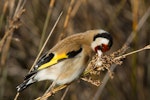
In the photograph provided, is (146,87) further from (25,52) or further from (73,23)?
(25,52)

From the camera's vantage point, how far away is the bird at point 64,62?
2855 mm

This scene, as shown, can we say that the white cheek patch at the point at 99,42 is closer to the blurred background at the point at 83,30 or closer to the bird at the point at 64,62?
the bird at the point at 64,62

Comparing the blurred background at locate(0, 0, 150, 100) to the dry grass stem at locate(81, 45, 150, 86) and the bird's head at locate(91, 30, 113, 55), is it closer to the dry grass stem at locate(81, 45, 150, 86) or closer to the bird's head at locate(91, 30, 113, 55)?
the bird's head at locate(91, 30, 113, 55)

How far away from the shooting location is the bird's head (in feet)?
Result: 9.52

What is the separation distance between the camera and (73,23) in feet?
15.8

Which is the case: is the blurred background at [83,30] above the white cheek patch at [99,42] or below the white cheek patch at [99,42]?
above

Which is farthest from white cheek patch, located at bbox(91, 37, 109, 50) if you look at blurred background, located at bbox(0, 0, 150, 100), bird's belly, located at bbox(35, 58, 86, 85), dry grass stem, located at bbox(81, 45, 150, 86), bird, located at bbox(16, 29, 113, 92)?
blurred background, located at bbox(0, 0, 150, 100)

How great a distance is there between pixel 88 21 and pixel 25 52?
2.71 feet

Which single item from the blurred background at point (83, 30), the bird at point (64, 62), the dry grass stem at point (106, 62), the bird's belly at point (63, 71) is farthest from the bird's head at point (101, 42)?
the blurred background at point (83, 30)

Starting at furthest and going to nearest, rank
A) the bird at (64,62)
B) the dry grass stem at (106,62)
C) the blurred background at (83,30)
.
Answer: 1. the blurred background at (83,30)
2. the bird at (64,62)
3. the dry grass stem at (106,62)

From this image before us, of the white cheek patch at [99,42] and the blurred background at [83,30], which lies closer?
the white cheek patch at [99,42]

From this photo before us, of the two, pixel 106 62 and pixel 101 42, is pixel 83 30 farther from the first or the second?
pixel 106 62

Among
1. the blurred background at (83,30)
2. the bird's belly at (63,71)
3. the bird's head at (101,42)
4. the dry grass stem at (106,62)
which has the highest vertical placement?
the blurred background at (83,30)

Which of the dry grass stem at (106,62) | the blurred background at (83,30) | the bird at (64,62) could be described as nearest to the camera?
the dry grass stem at (106,62)
